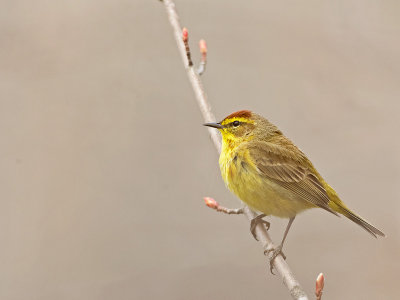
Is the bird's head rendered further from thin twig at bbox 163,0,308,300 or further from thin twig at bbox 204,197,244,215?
thin twig at bbox 204,197,244,215

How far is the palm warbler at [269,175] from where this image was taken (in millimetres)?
4980

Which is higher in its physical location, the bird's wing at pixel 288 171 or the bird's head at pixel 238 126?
the bird's head at pixel 238 126

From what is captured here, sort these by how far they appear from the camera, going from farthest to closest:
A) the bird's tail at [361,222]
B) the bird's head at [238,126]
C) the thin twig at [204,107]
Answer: the bird's head at [238,126] → the bird's tail at [361,222] → the thin twig at [204,107]

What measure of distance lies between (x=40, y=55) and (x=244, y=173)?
311cm

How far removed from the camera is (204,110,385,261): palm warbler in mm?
4980

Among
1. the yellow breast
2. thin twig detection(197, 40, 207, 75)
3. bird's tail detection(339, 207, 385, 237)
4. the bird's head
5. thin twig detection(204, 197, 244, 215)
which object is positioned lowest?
bird's tail detection(339, 207, 385, 237)

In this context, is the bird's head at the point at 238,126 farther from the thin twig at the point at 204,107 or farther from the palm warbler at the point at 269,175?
the thin twig at the point at 204,107

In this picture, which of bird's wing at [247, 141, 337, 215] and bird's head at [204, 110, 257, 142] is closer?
bird's wing at [247, 141, 337, 215]

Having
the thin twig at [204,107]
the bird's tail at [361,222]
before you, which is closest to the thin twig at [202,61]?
the thin twig at [204,107]

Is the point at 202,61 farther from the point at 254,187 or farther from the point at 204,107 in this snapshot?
the point at 254,187

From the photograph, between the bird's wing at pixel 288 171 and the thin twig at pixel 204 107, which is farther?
the bird's wing at pixel 288 171

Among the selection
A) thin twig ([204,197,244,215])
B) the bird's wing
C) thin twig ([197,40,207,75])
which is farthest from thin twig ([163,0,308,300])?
the bird's wing

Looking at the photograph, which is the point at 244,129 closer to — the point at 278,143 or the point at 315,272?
the point at 278,143

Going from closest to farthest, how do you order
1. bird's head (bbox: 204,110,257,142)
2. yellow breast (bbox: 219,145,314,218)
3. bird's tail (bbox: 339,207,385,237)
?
bird's tail (bbox: 339,207,385,237) < yellow breast (bbox: 219,145,314,218) < bird's head (bbox: 204,110,257,142)
